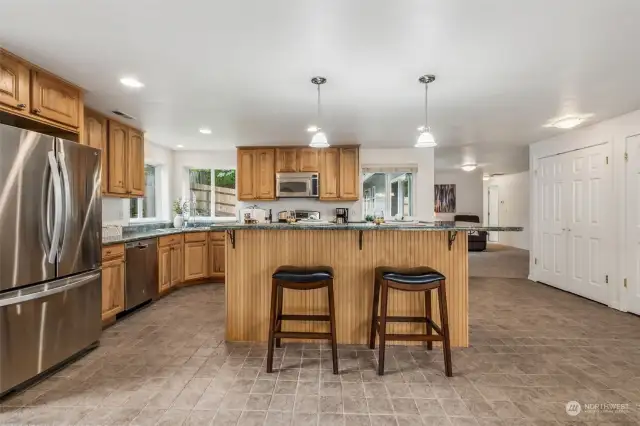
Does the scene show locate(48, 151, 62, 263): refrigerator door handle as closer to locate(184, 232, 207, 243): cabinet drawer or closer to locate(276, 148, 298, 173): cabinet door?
A: locate(184, 232, 207, 243): cabinet drawer

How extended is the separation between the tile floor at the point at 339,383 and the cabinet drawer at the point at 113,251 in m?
0.74

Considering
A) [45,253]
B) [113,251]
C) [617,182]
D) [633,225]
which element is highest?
[617,182]

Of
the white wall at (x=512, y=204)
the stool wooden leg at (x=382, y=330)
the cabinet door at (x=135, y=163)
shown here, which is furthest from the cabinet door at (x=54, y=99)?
the white wall at (x=512, y=204)

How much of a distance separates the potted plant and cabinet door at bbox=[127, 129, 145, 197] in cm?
113

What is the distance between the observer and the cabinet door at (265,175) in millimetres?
5395

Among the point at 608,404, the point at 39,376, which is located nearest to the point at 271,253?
the point at 39,376

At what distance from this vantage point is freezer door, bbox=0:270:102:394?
1975 mm

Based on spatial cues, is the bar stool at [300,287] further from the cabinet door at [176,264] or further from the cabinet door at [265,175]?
the cabinet door at [265,175]

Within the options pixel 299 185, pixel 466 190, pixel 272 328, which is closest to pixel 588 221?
pixel 299 185

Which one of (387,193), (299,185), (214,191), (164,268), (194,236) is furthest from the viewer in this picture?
(387,193)

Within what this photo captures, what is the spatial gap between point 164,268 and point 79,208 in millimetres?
1993

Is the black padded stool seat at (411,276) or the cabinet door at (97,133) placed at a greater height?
the cabinet door at (97,133)

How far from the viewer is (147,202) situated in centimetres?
533

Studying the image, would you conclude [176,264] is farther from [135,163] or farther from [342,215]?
[342,215]
